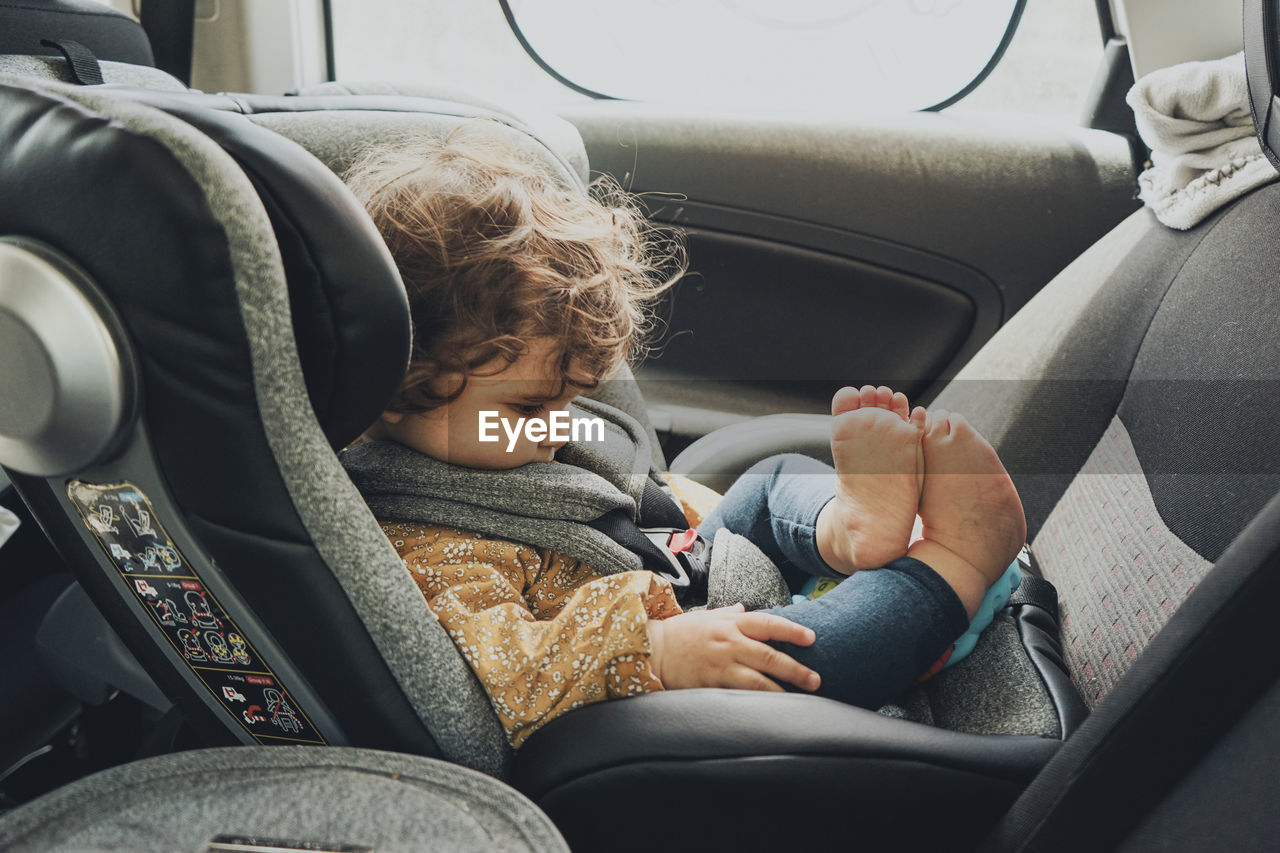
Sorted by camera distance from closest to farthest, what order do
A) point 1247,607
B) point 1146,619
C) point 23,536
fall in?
point 1247,607, point 1146,619, point 23,536

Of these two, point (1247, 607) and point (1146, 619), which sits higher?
point (1247, 607)

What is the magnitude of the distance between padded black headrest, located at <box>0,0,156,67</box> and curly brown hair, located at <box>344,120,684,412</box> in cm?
41

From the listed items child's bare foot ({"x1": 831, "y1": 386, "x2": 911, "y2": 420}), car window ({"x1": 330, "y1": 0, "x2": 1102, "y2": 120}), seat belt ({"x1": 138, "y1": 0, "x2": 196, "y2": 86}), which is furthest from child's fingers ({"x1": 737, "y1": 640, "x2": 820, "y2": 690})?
seat belt ({"x1": 138, "y1": 0, "x2": 196, "y2": 86})

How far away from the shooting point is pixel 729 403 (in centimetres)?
162

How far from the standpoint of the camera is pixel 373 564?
0.63m

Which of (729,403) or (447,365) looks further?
(729,403)

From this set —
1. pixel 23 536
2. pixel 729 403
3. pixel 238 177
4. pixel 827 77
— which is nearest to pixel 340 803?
pixel 238 177

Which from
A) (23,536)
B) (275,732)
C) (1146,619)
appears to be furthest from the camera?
(23,536)

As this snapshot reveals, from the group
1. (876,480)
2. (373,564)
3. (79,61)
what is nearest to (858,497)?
(876,480)

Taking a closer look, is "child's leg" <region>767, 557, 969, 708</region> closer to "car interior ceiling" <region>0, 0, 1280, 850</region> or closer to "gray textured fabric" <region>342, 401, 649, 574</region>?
"car interior ceiling" <region>0, 0, 1280, 850</region>

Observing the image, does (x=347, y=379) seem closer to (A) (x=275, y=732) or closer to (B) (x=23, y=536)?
(A) (x=275, y=732)

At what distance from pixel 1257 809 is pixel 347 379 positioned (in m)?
0.60

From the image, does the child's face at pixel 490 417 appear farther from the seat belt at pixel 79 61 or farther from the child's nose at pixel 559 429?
the seat belt at pixel 79 61
